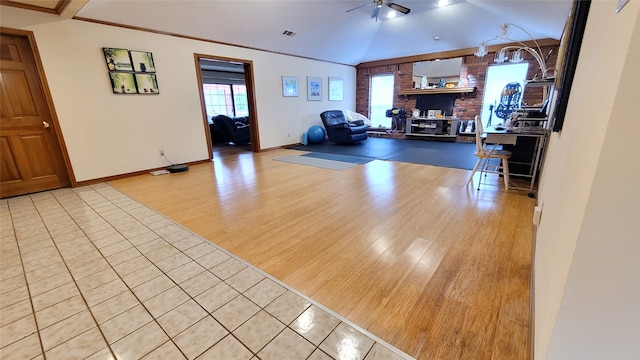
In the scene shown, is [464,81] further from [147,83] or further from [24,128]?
[24,128]

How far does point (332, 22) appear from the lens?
5793 millimetres

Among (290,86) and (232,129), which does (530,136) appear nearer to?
(290,86)

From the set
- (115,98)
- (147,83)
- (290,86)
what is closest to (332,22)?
(290,86)

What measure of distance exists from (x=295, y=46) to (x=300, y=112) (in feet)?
5.52

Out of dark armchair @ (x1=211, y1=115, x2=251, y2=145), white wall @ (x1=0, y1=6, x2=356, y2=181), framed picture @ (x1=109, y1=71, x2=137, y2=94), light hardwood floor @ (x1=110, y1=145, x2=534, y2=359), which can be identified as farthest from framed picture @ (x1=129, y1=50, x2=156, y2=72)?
dark armchair @ (x1=211, y1=115, x2=251, y2=145)

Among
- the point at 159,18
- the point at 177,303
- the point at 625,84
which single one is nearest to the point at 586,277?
the point at 625,84

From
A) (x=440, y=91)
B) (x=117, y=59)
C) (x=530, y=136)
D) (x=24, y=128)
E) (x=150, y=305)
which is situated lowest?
(x=150, y=305)

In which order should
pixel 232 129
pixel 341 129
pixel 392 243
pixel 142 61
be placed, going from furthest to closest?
1. pixel 232 129
2. pixel 341 129
3. pixel 142 61
4. pixel 392 243

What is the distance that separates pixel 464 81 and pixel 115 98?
788 cm

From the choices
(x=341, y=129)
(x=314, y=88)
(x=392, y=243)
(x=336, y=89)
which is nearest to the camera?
(x=392, y=243)

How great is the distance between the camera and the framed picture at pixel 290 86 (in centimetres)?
676

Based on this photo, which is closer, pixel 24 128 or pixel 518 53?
pixel 24 128

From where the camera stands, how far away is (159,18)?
417 cm

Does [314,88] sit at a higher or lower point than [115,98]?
higher
